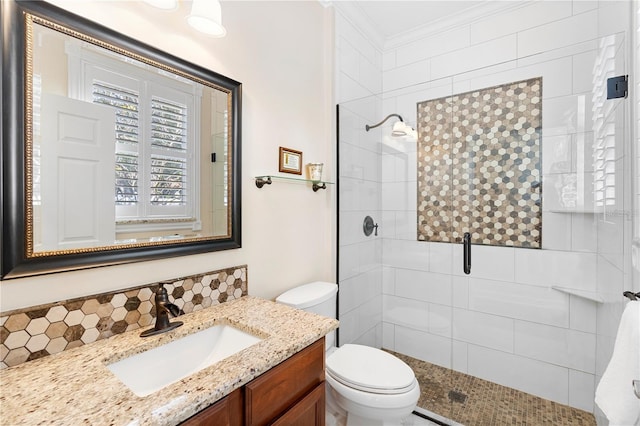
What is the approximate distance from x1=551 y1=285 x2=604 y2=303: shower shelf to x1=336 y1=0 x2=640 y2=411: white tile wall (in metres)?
0.03

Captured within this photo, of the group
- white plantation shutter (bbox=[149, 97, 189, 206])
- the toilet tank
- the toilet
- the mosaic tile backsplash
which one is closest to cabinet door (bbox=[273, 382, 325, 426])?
the toilet

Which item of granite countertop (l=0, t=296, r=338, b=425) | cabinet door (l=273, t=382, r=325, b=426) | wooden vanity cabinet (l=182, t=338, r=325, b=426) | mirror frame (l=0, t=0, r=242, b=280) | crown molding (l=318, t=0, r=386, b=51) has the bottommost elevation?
cabinet door (l=273, t=382, r=325, b=426)

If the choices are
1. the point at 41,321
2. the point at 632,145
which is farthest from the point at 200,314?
the point at 632,145

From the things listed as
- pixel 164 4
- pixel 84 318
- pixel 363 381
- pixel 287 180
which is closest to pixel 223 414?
pixel 84 318

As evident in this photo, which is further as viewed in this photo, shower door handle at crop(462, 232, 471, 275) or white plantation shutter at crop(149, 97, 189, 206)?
shower door handle at crop(462, 232, 471, 275)

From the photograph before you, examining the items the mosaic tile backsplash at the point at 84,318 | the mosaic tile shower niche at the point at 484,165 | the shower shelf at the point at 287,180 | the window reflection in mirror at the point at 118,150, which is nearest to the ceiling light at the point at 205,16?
the window reflection in mirror at the point at 118,150

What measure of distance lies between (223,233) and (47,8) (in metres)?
0.97

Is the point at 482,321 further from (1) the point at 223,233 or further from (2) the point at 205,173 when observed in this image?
(2) the point at 205,173

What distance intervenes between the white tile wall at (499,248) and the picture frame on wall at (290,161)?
1.54 feet

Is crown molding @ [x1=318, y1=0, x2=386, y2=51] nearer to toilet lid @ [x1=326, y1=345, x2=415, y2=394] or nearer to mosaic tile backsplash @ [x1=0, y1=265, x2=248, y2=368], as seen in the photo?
mosaic tile backsplash @ [x1=0, y1=265, x2=248, y2=368]

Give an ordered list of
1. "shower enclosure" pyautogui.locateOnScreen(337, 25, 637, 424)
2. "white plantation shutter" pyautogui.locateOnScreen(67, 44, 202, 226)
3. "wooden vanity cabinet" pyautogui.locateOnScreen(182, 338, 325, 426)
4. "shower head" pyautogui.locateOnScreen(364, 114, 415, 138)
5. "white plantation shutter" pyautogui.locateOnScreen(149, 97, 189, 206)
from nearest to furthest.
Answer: "wooden vanity cabinet" pyautogui.locateOnScreen(182, 338, 325, 426) < "white plantation shutter" pyautogui.locateOnScreen(67, 44, 202, 226) < "white plantation shutter" pyautogui.locateOnScreen(149, 97, 189, 206) < "shower enclosure" pyautogui.locateOnScreen(337, 25, 637, 424) < "shower head" pyautogui.locateOnScreen(364, 114, 415, 138)

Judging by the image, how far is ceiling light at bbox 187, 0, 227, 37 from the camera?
3.76 feet

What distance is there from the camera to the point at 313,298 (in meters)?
1.66

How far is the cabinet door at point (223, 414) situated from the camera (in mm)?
751
